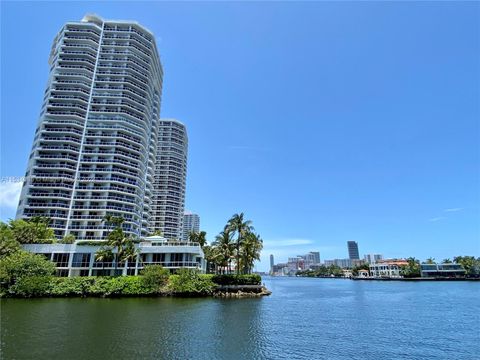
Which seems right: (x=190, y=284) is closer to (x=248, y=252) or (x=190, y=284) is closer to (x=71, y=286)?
(x=248, y=252)

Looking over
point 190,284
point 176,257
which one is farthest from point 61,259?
point 190,284

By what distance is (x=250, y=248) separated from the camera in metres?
76.6

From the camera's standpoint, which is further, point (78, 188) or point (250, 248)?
point (78, 188)

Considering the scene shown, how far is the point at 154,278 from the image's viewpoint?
202ft

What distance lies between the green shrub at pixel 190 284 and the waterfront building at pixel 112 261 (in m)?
5.43

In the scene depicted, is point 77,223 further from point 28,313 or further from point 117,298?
point 28,313

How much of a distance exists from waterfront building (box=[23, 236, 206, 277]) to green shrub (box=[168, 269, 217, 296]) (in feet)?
17.8

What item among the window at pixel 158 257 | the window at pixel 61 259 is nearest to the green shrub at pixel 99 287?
the window at pixel 61 259

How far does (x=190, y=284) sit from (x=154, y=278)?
7.47m

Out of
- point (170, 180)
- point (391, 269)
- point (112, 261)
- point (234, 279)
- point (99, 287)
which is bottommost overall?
point (99, 287)

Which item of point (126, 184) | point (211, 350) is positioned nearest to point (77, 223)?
point (126, 184)

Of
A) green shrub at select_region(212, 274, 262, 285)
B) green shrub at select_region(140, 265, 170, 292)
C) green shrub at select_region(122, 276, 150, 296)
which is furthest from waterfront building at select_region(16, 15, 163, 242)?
green shrub at select_region(212, 274, 262, 285)

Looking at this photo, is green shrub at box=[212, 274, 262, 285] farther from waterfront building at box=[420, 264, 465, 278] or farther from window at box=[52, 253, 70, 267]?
waterfront building at box=[420, 264, 465, 278]

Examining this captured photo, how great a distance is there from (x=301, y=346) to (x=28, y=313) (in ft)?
115
